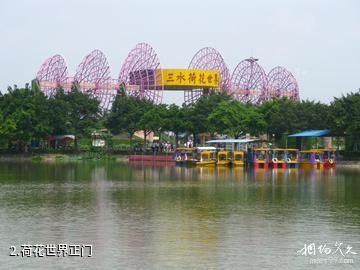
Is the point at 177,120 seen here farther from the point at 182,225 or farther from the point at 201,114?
the point at 182,225

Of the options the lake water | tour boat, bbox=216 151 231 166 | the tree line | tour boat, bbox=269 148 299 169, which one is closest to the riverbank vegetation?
the tree line

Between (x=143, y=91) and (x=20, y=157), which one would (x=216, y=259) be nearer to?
(x=20, y=157)

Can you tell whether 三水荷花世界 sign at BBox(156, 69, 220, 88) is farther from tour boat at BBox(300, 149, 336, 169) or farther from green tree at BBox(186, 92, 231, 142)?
tour boat at BBox(300, 149, 336, 169)

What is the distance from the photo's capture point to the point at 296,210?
2564 cm

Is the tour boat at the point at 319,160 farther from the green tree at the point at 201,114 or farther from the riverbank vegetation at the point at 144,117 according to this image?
the green tree at the point at 201,114

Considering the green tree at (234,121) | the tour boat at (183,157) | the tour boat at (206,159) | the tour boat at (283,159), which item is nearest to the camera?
the tour boat at (283,159)

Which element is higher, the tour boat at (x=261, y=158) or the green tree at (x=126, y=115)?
the green tree at (x=126, y=115)

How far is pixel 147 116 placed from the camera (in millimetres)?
84000

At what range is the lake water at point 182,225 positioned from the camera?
16422 millimetres

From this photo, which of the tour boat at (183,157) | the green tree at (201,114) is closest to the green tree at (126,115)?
the green tree at (201,114)

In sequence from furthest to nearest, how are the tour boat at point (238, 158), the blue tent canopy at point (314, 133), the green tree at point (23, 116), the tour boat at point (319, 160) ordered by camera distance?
the green tree at point (23, 116) → the blue tent canopy at point (314, 133) → the tour boat at point (238, 158) → the tour boat at point (319, 160)

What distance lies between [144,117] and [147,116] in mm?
455

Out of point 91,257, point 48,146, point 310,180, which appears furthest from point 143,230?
point 48,146

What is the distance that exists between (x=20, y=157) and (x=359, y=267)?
7125 centimetres
